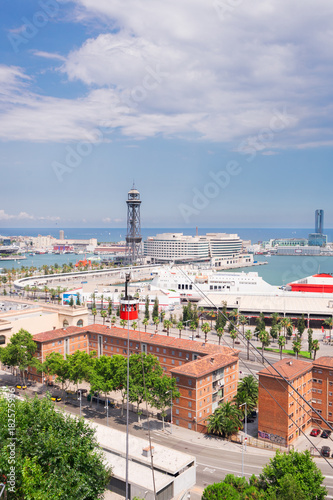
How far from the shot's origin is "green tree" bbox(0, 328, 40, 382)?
26.1 m

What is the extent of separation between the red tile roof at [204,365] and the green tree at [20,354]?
31.3ft

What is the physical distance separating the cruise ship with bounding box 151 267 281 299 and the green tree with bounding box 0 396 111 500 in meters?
51.4

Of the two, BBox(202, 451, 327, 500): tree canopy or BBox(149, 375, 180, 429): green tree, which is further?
BBox(149, 375, 180, 429): green tree

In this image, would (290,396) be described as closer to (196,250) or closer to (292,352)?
(292,352)

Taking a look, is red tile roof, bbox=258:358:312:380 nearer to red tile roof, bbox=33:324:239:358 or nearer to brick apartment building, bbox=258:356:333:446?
brick apartment building, bbox=258:356:333:446

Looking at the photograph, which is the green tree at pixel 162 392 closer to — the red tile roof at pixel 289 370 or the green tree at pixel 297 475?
the red tile roof at pixel 289 370

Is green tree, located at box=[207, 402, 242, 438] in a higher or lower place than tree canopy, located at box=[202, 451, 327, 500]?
lower

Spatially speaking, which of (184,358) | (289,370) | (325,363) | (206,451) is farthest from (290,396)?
(184,358)

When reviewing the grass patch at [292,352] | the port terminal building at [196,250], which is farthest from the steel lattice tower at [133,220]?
the grass patch at [292,352]

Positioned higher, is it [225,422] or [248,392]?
[248,392]

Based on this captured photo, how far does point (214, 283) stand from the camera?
73.2m

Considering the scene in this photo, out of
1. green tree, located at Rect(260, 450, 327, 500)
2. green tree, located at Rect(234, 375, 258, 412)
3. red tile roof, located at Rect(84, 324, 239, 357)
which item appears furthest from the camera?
red tile roof, located at Rect(84, 324, 239, 357)

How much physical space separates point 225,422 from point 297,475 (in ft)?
25.7

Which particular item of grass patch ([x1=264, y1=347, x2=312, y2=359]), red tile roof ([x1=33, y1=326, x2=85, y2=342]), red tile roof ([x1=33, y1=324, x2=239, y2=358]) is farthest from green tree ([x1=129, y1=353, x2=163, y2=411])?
grass patch ([x1=264, y1=347, x2=312, y2=359])
